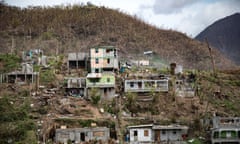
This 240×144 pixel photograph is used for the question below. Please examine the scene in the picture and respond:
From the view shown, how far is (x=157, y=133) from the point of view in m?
31.3

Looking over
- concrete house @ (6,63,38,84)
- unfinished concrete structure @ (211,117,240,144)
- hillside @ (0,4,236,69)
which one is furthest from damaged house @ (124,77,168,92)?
hillside @ (0,4,236,69)

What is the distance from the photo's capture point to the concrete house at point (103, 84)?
35.9 m

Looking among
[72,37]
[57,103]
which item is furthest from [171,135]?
[72,37]

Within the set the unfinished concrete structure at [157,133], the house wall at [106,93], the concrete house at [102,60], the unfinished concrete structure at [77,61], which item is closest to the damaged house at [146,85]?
the house wall at [106,93]

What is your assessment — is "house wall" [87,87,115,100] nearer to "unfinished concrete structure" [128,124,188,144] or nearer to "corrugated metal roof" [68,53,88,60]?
"unfinished concrete structure" [128,124,188,144]

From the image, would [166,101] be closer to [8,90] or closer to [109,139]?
[109,139]

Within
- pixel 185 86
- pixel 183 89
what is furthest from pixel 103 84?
pixel 185 86

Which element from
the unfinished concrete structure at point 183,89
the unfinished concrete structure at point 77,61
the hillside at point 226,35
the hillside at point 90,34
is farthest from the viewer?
the hillside at point 226,35

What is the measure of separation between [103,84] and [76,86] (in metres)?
2.51

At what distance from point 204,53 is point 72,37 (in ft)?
74.2

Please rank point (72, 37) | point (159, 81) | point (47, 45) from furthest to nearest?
point (72, 37) → point (47, 45) → point (159, 81)

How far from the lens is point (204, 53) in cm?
6688

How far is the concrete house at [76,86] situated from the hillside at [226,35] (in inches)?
1852

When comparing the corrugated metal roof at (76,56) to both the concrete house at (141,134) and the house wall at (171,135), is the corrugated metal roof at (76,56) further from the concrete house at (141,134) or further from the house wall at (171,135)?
the house wall at (171,135)
